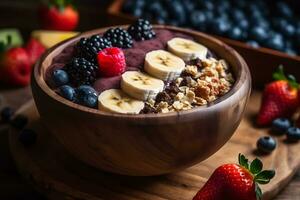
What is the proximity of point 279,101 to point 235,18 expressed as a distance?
1.40 feet

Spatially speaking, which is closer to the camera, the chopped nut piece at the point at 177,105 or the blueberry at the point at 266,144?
the chopped nut piece at the point at 177,105

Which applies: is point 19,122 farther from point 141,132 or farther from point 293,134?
point 293,134

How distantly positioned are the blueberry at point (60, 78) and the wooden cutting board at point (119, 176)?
0.18 m

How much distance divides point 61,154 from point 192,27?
0.60 meters

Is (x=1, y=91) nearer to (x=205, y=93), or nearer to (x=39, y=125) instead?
(x=39, y=125)

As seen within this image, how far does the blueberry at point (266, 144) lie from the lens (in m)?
1.12

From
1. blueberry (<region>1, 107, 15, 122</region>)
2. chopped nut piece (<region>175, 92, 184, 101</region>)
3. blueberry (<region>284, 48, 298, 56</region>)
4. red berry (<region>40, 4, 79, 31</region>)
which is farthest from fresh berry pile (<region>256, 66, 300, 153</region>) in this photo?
red berry (<region>40, 4, 79, 31</region>)

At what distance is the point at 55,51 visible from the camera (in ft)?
3.62

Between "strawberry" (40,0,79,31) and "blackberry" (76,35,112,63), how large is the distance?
0.64 meters

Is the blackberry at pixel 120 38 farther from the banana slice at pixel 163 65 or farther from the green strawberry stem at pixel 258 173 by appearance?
the green strawberry stem at pixel 258 173

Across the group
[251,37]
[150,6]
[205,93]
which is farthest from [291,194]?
[150,6]

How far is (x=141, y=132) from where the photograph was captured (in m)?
0.88

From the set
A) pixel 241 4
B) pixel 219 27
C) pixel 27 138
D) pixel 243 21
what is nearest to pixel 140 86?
pixel 27 138

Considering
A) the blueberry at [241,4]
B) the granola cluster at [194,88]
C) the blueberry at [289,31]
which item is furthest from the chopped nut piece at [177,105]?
the blueberry at [241,4]
